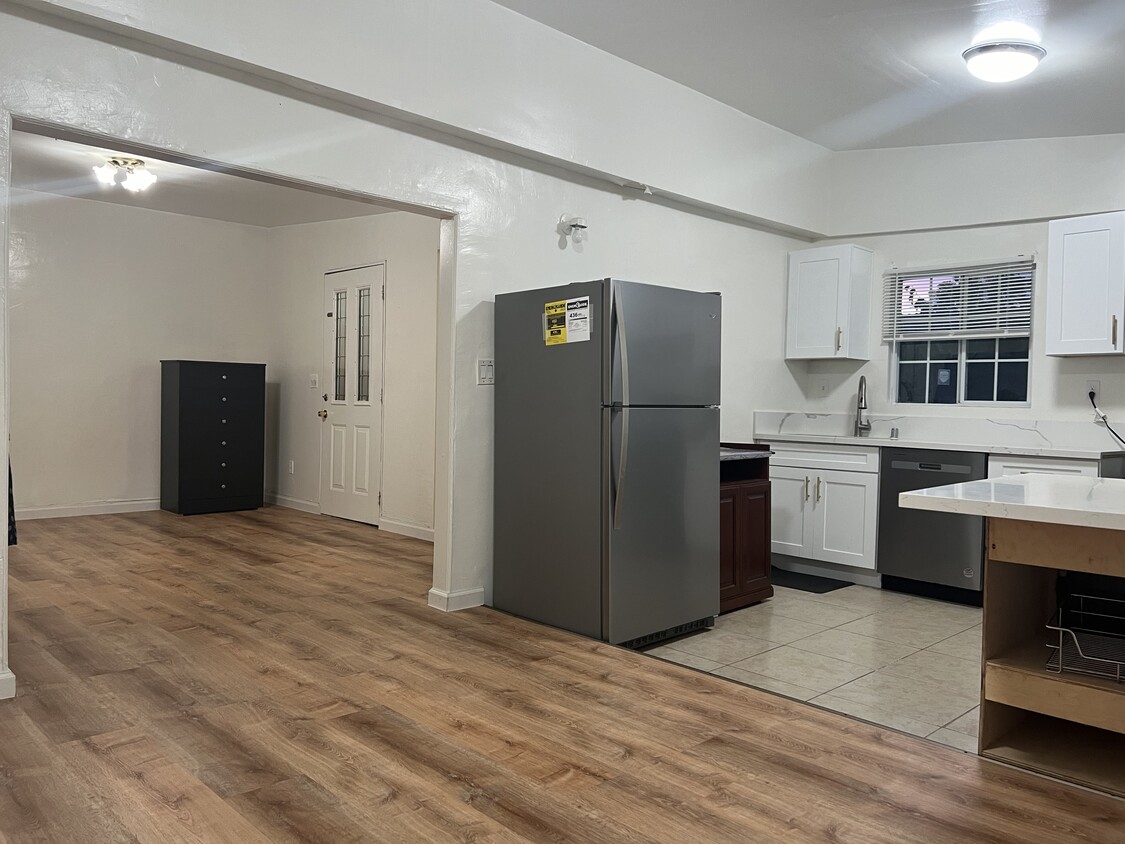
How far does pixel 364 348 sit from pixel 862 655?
14.9 feet

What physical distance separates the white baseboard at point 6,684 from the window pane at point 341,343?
433 centimetres

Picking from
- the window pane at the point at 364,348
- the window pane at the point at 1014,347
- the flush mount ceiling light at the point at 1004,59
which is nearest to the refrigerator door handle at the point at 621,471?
the flush mount ceiling light at the point at 1004,59

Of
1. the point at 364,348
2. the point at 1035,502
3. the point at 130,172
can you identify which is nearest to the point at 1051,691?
the point at 1035,502

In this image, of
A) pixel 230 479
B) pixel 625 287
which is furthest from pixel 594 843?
pixel 230 479

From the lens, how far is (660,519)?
361 cm

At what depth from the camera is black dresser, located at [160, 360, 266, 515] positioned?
6766 mm

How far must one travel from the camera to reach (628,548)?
11.4ft

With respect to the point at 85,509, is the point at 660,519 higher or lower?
higher

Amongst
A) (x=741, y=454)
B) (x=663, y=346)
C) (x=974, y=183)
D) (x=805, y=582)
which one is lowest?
(x=805, y=582)

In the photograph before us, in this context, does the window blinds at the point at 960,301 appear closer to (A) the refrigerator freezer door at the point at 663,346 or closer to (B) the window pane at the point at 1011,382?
(B) the window pane at the point at 1011,382

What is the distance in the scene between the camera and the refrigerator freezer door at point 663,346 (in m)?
3.41

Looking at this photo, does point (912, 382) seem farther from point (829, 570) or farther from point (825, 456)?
point (829, 570)

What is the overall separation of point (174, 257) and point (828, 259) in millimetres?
5305

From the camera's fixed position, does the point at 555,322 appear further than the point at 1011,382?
No
